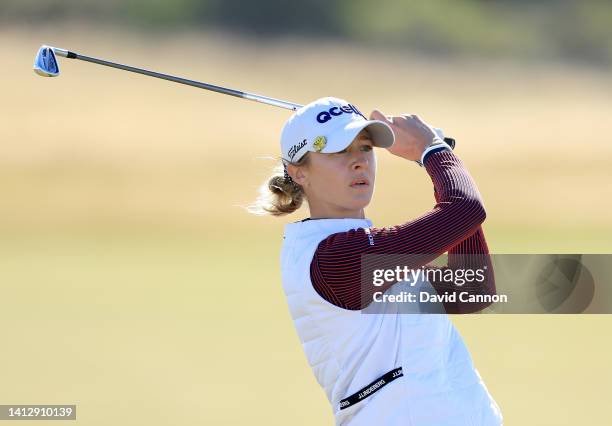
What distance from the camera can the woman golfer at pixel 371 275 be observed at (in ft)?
7.44

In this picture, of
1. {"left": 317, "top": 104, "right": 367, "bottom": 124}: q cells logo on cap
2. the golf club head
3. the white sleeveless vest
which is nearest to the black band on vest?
the white sleeveless vest

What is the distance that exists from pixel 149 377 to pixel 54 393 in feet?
1.90

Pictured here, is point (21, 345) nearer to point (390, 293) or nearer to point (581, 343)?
point (581, 343)

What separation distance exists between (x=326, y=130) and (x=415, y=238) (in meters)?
0.34

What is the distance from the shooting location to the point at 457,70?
20.6m

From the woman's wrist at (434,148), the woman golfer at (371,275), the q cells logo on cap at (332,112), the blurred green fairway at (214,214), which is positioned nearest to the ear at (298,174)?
the woman golfer at (371,275)

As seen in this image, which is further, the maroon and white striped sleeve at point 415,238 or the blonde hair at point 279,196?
the blonde hair at point 279,196

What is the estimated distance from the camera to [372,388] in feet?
7.59

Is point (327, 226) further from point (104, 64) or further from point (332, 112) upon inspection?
point (104, 64)

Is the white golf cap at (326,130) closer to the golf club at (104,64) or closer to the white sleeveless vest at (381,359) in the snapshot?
the white sleeveless vest at (381,359)

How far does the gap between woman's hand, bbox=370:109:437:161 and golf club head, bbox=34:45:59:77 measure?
1255mm

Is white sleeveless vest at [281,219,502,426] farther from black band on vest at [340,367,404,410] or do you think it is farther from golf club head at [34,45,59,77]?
golf club head at [34,45,59,77]

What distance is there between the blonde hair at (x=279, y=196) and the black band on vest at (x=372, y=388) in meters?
0.52

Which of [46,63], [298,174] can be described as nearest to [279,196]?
[298,174]
